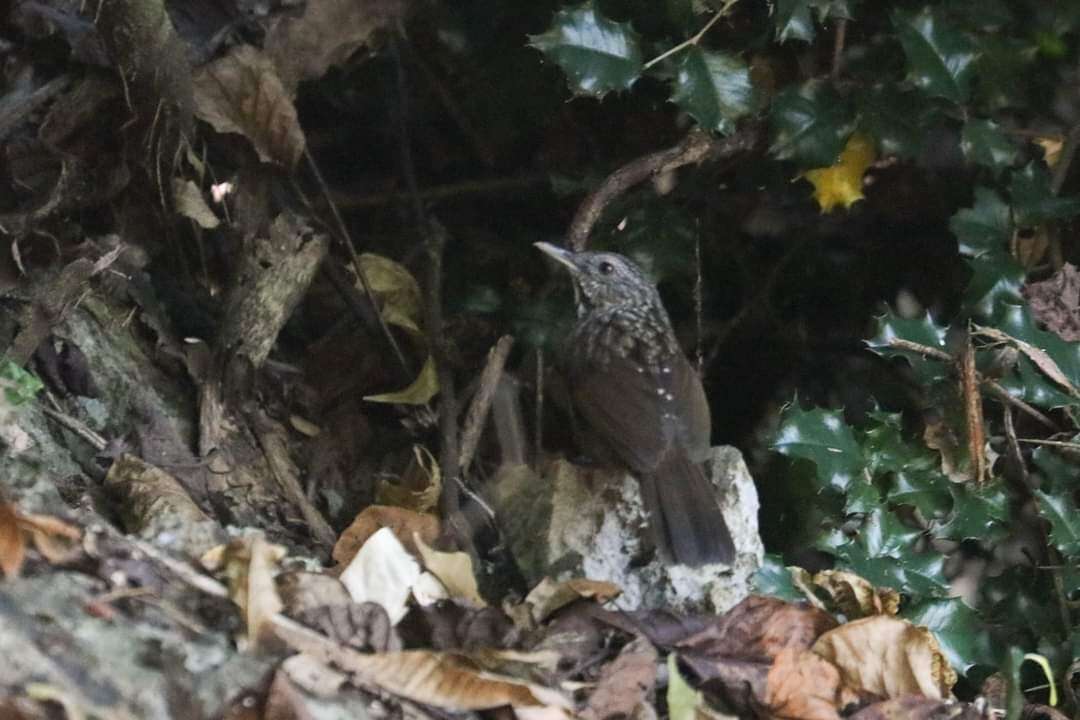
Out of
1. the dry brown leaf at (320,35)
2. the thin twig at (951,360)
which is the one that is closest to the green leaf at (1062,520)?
the thin twig at (951,360)

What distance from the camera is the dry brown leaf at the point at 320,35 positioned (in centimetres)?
324

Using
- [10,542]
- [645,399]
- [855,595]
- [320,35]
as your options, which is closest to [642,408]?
[645,399]

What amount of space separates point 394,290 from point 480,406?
0.48 metres

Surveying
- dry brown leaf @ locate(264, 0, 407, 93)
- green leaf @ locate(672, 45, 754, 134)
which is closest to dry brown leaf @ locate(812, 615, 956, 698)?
green leaf @ locate(672, 45, 754, 134)

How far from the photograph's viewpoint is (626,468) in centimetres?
281

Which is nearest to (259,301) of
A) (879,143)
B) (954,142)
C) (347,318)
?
(347,318)

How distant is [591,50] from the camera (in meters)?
2.91

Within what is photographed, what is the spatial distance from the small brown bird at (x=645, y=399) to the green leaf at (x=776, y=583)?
9 centimetres

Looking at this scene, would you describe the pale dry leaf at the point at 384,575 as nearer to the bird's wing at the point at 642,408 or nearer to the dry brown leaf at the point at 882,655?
the bird's wing at the point at 642,408

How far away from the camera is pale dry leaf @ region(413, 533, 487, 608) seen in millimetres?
2340

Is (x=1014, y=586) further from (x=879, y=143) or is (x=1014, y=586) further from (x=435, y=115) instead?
(x=435, y=115)

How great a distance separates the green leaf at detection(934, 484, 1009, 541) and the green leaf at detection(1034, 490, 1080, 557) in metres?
0.08

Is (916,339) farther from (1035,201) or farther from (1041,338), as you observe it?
(1035,201)

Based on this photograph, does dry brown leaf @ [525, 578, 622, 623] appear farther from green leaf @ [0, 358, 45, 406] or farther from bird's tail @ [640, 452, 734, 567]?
green leaf @ [0, 358, 45, 406]
